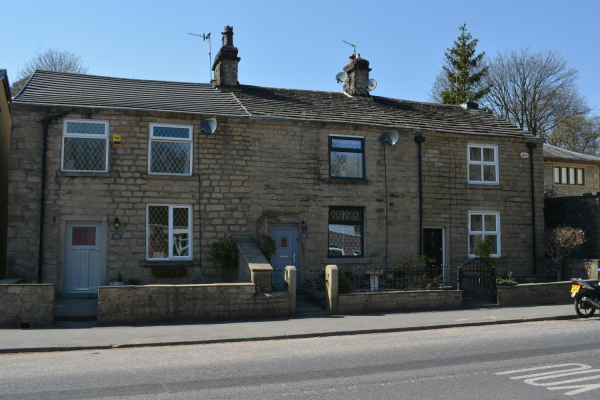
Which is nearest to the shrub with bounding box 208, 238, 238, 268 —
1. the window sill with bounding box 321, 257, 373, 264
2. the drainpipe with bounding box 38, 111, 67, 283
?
the window sill with bounding box 321, 257, 373, 264

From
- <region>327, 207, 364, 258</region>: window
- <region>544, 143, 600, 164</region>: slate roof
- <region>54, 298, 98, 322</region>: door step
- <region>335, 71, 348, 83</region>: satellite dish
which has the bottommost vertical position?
<region>54, 298, 98, 322</region>: door step

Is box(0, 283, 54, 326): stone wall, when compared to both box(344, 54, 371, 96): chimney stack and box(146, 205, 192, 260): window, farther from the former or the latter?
box(344, 54, 371, 96): chimney stack

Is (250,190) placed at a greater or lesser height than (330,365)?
greater

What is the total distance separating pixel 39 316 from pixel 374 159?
10.8 metres

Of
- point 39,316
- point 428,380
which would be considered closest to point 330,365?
point 428,380

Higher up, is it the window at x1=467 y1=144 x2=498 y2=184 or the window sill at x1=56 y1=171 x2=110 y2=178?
the window at x1=467 y1=144 x2=498 y2=184

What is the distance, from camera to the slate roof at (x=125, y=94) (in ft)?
51.7

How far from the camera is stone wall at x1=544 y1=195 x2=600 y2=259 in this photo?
20047 mm

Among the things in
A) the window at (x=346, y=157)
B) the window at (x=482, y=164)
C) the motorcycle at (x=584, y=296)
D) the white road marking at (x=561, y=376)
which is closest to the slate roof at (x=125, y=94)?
the window at (x=346, y=157)

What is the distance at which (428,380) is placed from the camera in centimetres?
740

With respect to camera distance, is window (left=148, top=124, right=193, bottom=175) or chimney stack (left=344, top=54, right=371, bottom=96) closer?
window (left=148, top=124, right=193, bottom=175)

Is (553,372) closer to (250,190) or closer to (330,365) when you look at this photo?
(330,365)

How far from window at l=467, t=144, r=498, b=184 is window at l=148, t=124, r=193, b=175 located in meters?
9.68

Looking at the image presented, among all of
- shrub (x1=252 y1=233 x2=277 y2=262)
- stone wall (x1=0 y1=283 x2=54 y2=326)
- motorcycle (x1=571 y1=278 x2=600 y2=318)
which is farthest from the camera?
shrub (x1=252 y1=233 x2=277 y2=262)
